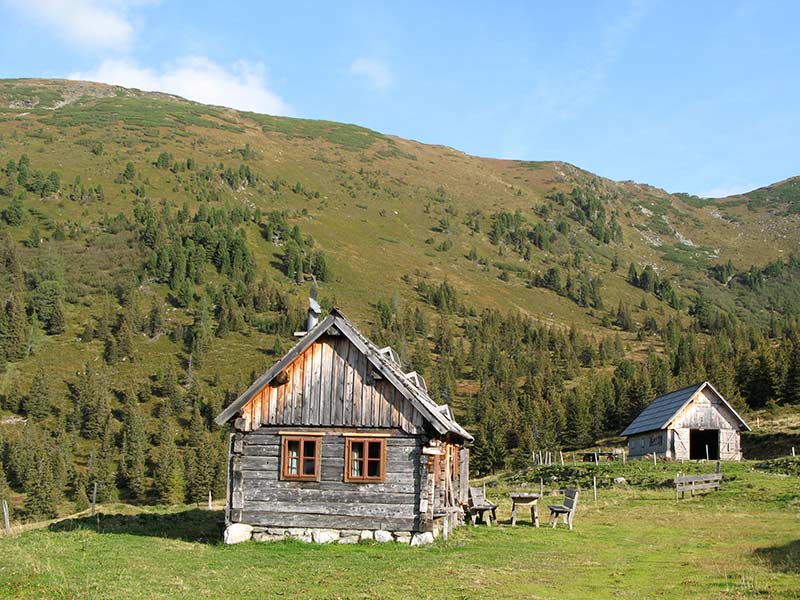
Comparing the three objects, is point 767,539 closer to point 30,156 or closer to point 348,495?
point 348,495

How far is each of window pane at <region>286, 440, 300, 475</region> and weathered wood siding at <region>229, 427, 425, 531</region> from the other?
0.34 metres

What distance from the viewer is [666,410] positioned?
2397 inches

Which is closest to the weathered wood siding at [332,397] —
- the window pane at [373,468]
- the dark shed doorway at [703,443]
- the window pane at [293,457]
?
the window pane at [293,457]

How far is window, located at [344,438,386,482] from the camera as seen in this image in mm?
26625

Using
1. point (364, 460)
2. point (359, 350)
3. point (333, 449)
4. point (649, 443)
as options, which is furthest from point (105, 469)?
point (359, 350)

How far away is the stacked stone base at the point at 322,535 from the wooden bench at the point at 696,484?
1688 cm

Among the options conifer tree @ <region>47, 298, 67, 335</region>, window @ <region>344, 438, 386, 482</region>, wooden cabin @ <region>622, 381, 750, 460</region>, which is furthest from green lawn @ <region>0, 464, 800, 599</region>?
conifer tree @ <region>47, 298, 67, 335</region>

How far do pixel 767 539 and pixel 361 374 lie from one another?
44.1ft

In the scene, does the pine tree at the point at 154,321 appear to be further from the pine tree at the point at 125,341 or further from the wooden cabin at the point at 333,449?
the wooden cabin at the point at 333,449

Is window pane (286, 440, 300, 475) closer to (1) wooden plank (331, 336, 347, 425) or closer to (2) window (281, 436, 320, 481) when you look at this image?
(2) window (281, 436, 320, 481)

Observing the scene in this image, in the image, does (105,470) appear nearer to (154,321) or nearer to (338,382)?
(154,321)

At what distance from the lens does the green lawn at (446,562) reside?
56.1 feet

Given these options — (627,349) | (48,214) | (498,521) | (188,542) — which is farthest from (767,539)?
(48,214)

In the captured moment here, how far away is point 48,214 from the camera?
149 metres
